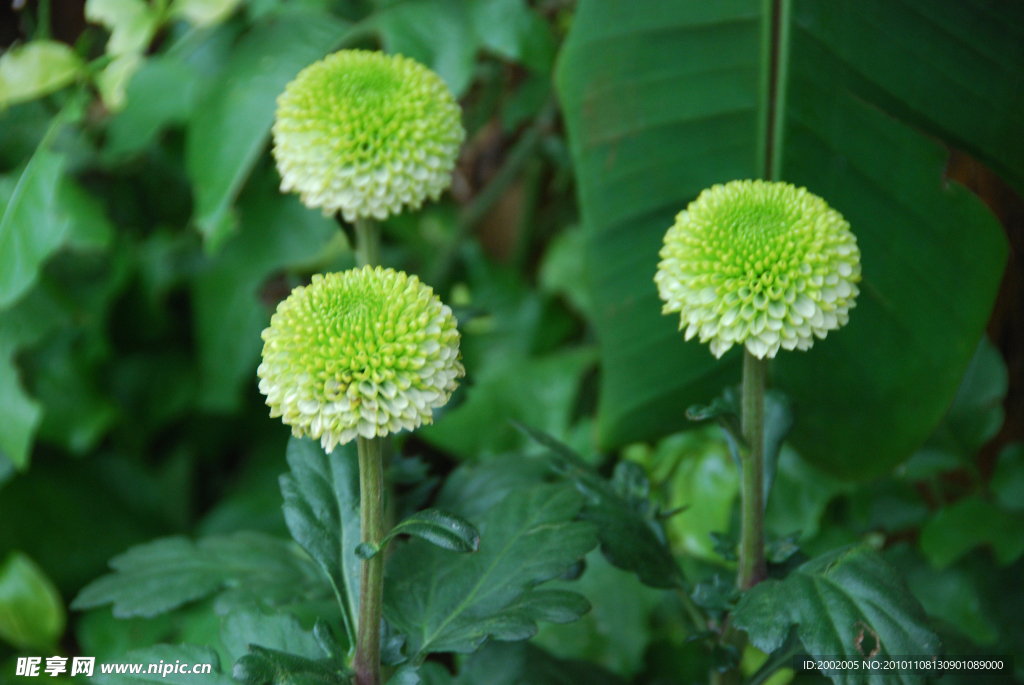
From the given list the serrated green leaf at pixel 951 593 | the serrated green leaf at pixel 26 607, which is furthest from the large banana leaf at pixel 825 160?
the serrated green leaf at pixel 26 607

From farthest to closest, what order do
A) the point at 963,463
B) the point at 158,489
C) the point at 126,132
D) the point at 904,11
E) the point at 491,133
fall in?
the point at 491,133
the point at 158,489
the point at 126,132
the point at 963,463
the point at 904,11

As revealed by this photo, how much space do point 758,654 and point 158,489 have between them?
1.14m

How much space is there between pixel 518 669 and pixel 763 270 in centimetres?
39

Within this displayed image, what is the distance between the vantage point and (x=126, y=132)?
1149mm

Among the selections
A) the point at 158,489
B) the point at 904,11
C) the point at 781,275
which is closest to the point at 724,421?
the point at 781,275

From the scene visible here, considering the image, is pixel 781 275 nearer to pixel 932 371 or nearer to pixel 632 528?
pixel 632 528

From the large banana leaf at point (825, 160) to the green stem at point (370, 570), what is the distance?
53 cm

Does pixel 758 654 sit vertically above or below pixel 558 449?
below

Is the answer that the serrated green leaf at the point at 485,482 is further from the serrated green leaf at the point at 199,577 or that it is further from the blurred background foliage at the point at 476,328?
the serrated green leaf at the point at 199,577

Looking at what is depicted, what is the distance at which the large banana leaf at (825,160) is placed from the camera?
86cm

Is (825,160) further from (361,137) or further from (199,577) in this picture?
(199,577)

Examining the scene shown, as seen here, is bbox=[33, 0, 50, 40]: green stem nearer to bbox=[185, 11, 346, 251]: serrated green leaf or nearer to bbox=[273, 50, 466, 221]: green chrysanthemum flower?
bbox=[185, 11, 346, 251]: serrated green leaf

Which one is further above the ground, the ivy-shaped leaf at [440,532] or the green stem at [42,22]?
the green stem at [42,22]

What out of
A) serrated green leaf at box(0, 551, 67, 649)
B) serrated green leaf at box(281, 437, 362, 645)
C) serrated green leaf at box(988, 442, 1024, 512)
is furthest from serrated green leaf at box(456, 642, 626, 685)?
serrated green leaf at box(0, 551, 67, 649)
